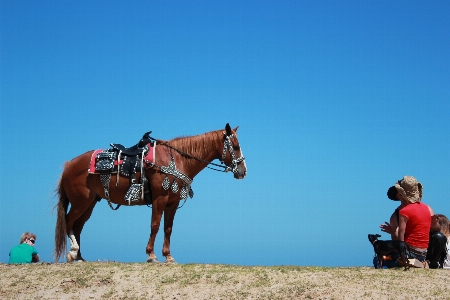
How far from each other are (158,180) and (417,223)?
5481mm

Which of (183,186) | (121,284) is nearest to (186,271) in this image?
(121,284)

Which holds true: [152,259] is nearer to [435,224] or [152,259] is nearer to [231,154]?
[231,154]

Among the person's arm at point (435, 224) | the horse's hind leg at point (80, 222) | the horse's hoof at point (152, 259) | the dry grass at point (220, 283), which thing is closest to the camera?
the dry grass at point (220, 283)

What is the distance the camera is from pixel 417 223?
11000 millimetres

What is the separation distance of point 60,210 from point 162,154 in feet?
9.48

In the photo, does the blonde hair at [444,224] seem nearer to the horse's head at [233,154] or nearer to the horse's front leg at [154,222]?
the horse's head at [233,154]

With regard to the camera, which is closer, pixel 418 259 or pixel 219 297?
pixel 219 297

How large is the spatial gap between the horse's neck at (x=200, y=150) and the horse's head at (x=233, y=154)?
20cm

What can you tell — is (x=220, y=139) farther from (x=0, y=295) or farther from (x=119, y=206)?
(x=0, y=295)

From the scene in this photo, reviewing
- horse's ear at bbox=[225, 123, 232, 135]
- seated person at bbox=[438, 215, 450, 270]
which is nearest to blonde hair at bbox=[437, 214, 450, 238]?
seated person at bbox=[438, 215, 450, 270]

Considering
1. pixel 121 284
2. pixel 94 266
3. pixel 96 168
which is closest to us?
pixel 121 284

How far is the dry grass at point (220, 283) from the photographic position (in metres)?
10.1

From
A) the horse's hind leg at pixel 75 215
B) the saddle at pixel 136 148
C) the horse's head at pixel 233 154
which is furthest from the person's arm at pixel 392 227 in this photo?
the horse's hind leg at pixel 75 215

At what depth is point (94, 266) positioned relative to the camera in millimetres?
12406
